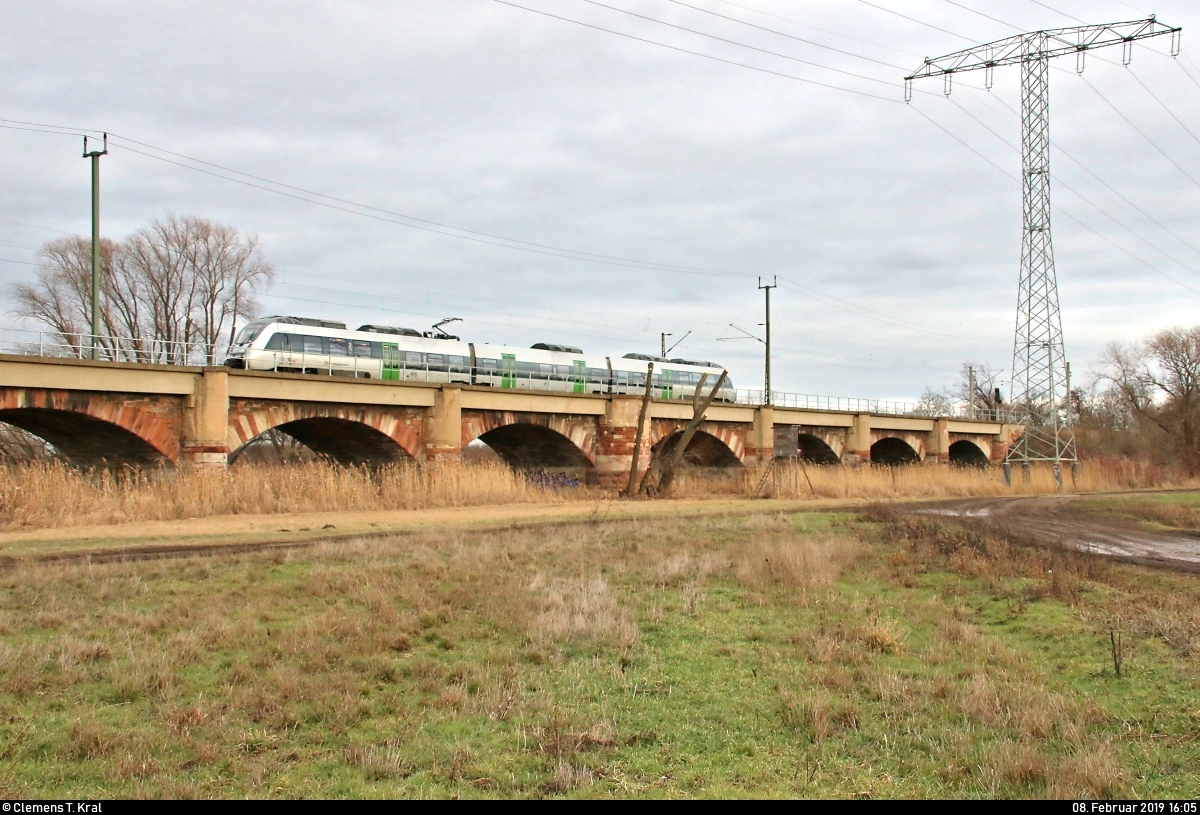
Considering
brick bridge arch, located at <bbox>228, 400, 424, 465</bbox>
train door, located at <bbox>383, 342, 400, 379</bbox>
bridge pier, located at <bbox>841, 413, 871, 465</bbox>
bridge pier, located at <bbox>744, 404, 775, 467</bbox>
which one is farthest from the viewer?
bridge pier, located at <bbox>841, 413, 871, 465</bbox>

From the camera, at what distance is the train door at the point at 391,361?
36.1 meters

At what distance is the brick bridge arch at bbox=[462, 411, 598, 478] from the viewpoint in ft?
113

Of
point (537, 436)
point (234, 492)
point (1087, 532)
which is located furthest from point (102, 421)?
point (1087, 532)

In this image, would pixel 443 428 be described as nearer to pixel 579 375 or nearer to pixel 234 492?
pixel 234 492

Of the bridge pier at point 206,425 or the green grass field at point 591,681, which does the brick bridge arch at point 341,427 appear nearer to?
the bridge pier at point 206,425

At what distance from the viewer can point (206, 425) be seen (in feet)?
82.4

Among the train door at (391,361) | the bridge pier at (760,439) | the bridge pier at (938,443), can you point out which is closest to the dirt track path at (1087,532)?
the bridge pier at (760,439)

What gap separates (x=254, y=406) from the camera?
27359 millimetres

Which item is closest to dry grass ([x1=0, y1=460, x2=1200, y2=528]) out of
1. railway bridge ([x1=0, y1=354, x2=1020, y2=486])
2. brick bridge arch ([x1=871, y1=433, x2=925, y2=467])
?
railway bridge ([x1=0, y1=354, x2=1020, y2=486])

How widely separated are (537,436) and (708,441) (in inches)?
433

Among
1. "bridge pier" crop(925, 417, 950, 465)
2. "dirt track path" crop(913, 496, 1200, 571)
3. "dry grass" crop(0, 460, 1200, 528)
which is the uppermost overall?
"bridge pier" crop(925, 417, 950, 465)

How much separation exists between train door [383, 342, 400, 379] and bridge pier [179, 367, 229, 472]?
10.8 meters

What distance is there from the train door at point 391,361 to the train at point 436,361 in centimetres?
4

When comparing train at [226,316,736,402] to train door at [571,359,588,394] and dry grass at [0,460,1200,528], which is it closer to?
train door at [571,359,588,394]
